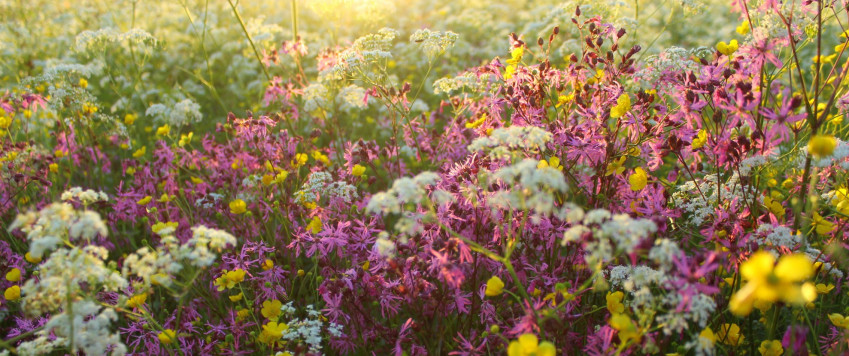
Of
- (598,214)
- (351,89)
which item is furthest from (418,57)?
(598,214)

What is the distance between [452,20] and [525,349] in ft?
18.2

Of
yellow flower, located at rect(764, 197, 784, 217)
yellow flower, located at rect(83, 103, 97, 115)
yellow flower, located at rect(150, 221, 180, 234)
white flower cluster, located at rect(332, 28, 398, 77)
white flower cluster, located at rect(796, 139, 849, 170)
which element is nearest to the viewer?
yellow flower, located at rect(150, 221, 180, 234)

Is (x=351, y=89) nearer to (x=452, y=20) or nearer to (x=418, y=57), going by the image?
(x=418, y=57)

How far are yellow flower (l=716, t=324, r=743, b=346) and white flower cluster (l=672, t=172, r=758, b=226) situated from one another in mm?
385

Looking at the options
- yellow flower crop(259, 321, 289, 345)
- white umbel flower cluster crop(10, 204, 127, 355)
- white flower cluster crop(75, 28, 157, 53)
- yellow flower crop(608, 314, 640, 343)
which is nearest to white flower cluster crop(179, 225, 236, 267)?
white umbel flower cluster crop(10, 204, 127, 355)

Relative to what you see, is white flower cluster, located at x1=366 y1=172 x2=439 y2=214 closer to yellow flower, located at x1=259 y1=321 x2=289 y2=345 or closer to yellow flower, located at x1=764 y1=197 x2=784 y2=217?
yellow flower, located at x1=259 y1=321 x2=289 y2=345

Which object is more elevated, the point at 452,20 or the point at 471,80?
the point at 452,20

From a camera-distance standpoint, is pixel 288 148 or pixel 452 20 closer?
pixel 288 148

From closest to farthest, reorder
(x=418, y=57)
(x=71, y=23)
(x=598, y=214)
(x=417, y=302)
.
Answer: (x=598, y=214) → (x=417, y=302) → (x=418, y=57) → (x=71, y=23)

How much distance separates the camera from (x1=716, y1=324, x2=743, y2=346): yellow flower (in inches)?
78.0

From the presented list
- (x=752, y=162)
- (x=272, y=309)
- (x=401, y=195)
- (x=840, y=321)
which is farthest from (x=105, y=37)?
(x=840, y=321)

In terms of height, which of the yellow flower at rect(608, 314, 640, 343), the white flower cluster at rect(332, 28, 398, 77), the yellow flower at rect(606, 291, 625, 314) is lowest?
the yellow flower at rect(608, 314, 640, 343)

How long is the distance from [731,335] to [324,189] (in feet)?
5.59

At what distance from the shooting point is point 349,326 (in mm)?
2449
